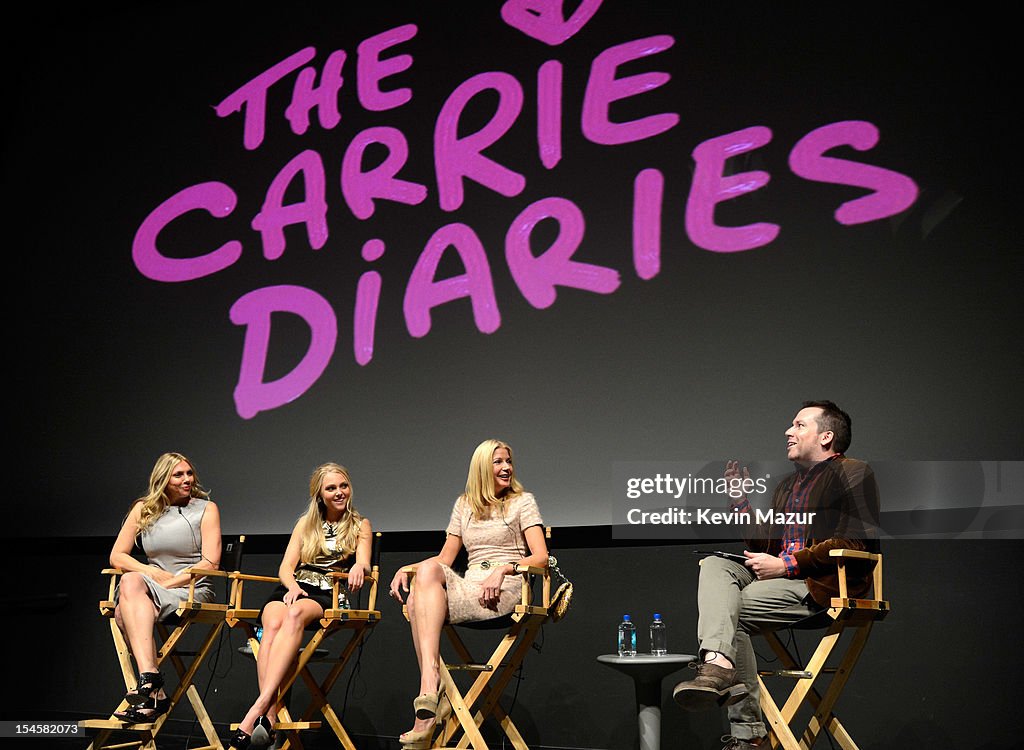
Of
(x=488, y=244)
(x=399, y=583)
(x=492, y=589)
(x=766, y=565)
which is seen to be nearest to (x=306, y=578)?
(x=399, y=583)

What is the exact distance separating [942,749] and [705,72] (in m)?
2.80

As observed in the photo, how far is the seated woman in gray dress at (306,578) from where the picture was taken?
373 centimetres

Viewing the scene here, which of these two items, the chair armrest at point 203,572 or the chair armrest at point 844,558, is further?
the chair armrest at point 203,572

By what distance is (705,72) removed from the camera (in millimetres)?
4570

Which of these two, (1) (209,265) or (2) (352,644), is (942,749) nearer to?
(2) (352,644)

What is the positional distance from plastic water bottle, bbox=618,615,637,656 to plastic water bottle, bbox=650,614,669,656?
74mm

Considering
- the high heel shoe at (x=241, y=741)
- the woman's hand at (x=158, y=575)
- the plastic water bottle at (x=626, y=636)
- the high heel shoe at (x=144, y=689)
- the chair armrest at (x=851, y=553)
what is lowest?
the high heel shoe at (x=241, y=741)

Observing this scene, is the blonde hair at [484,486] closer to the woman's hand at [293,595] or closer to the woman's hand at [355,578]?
the woman's hand at [355,578]

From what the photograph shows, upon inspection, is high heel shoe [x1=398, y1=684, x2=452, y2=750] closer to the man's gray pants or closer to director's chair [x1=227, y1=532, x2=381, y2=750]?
director's chair [x1=227, y1=532, x2=381, y2=750]

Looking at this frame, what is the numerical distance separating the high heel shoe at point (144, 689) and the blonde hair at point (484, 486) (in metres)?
1.27

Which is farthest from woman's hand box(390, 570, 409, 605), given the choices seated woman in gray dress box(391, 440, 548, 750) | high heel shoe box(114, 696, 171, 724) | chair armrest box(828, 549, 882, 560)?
chair armrest box(828, 549, 882, 560)

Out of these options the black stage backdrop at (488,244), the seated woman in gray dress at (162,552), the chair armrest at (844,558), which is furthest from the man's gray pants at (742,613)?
the seated woman in gray dress at (162,552)

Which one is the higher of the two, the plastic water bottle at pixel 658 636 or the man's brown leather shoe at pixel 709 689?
the man's brown leather shoe at pixel 709 689

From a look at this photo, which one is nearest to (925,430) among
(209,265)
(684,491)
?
(684,491)
